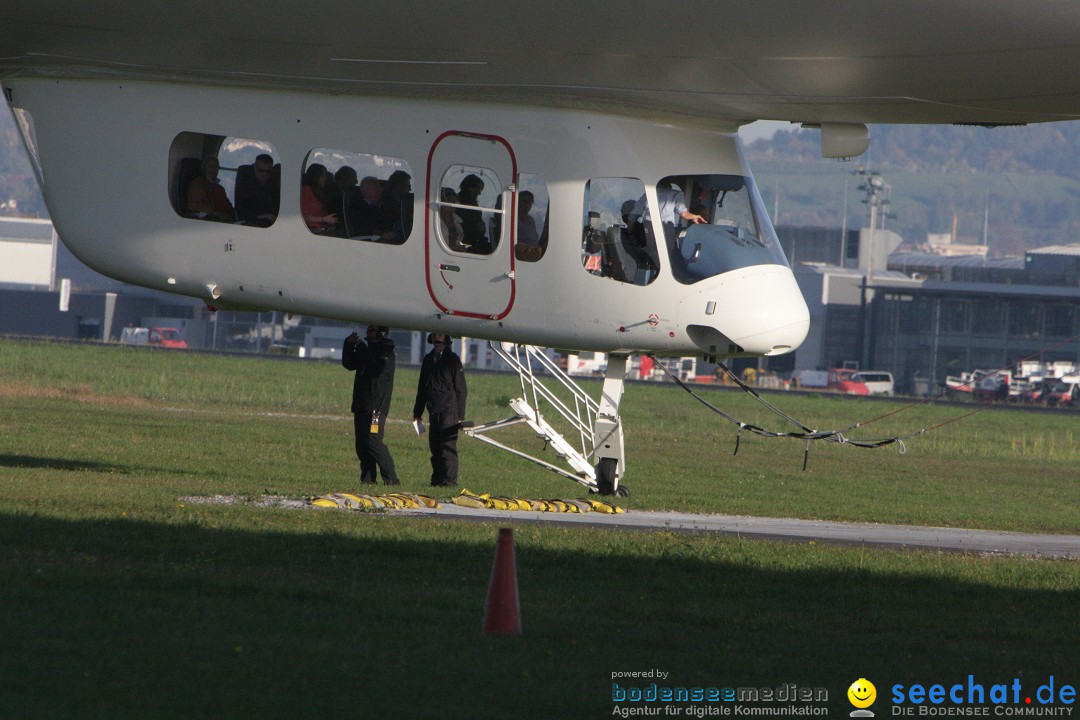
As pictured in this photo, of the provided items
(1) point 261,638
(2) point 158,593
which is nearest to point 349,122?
(2) point 158,593

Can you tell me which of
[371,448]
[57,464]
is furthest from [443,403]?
[57,464]

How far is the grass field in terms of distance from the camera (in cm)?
752

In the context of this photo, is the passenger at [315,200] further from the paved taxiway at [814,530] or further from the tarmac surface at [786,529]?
the paved taxiway at [814,530]

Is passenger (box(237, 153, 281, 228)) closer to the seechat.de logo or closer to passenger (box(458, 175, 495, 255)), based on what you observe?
passenger (box(458, 175, 495, 255))

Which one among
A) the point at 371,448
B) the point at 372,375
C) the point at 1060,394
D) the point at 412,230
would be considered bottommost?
the point at 371,448

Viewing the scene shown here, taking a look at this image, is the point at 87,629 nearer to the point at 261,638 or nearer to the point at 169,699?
the point at 261,638

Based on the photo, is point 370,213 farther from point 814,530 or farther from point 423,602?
point 814,530

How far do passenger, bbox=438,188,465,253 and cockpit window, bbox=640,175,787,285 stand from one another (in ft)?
A: 6.89

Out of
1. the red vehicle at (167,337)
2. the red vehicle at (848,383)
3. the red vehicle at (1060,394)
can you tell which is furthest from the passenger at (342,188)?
the red vehicle at (167,337)

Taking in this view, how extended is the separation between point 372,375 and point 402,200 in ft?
15.8

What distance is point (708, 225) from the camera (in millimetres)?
15469

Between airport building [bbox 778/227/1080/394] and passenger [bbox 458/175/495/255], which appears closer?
passenger [bbox 458/175/495/255]

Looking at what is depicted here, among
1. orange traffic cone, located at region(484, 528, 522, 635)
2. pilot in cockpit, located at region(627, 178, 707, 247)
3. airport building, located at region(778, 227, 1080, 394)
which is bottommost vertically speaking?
orange traffic cone, located at region(484, 528, 522, 635)

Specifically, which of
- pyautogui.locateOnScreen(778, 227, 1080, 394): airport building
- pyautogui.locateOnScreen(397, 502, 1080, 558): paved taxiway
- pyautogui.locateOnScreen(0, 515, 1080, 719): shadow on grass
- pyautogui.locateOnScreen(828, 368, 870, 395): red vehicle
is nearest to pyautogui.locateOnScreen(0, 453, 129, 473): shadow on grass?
pyautogui.locateOnScreen(397, 502, 1080, 558): paved taxiway
